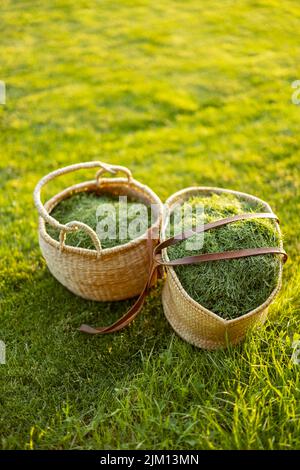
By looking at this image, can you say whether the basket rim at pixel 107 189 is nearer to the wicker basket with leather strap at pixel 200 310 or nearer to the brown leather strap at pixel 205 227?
the wicker basket with leather strap at pixel 200 310

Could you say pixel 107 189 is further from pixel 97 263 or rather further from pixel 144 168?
pixel 144 168

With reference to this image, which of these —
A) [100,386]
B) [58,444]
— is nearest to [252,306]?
[100,386]

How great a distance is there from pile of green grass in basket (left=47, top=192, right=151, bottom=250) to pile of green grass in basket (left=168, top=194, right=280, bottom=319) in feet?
1.83

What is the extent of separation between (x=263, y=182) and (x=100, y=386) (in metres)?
2.78

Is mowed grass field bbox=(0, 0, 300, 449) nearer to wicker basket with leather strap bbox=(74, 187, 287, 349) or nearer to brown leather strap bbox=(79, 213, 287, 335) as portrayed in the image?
wicker basket with leather strap bbox=(74, 187, 287, 349)

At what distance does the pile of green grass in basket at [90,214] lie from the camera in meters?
3.66

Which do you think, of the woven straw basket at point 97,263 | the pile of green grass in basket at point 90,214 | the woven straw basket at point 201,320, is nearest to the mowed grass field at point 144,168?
the woven straw basket at point 201,320

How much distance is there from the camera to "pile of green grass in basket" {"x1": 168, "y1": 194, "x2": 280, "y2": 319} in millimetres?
3082

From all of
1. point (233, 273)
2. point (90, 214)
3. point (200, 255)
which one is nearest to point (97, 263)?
point (90, 214)

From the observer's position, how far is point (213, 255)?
306 centimetres

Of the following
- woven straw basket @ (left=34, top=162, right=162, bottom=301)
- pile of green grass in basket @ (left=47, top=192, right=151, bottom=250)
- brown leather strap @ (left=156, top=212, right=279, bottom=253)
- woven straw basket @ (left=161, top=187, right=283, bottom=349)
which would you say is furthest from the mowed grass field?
brown leather strap @ (left=156, top=212, right=279, bottom=253)

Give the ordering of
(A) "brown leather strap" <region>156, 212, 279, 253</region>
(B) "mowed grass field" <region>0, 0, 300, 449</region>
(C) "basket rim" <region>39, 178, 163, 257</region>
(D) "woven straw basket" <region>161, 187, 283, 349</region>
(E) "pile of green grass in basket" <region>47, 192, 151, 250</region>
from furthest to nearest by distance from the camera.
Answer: (E) "pile of green grass in basket" <region>47, 192, 151, 250</region>, (C) "basket rim" <region>39, 178, 163, 257</region>, (A) "brown leather strap" <region>156, 212, 279, 253</region>, (D) "woven straw basket" <region>161, 187, 283, 349</region>, (B) "mowed grass field" <region>0, 0, 300, 449</region>
